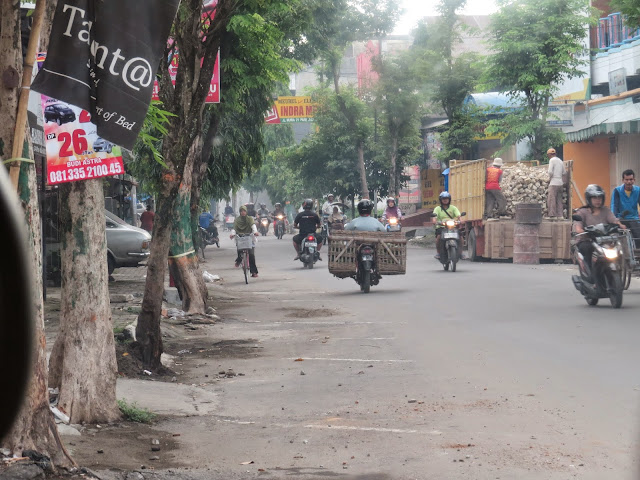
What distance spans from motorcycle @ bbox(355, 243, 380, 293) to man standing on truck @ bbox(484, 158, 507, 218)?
798 centimetres

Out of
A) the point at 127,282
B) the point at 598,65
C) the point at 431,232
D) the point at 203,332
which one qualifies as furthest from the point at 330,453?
the point at 431,232

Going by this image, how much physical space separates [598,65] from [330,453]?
33133 millimetres

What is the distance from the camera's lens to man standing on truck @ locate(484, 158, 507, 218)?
84.8ft

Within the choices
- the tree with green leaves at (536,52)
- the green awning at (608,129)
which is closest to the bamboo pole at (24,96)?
the green awning at (608,129)

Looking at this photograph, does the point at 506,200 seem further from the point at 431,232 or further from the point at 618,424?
the point at 618,424

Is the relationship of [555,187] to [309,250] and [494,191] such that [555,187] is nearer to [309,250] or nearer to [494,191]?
[494,191]

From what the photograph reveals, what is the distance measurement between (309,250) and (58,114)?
68.0 ft

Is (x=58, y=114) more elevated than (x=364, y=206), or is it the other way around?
(x=58, y=114)

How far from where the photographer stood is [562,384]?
8016mm

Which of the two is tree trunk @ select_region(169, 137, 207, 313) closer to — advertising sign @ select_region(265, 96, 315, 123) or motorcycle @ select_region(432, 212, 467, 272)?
motorcycle @ select_region(432, 212, 467, 272)

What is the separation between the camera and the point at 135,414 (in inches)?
288

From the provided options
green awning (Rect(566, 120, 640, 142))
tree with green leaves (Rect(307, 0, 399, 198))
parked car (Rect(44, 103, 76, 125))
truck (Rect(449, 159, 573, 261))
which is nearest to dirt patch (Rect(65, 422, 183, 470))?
parked car (Rect(44, 103, 76, 125))

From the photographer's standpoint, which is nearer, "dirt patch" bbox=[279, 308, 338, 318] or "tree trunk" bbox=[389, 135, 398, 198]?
"dirt patch" bbox=[279, 308, 338, 318]

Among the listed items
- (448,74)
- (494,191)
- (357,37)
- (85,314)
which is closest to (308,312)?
(85,314)
